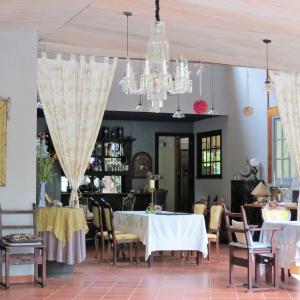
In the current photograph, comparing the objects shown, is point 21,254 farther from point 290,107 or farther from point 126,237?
point 290,107

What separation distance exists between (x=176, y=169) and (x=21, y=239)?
8666mm

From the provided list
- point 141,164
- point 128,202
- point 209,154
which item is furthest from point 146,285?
point 141,164

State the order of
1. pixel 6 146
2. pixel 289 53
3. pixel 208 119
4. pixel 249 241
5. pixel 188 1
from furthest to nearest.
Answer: pixel 208 119
pixel 289 53
pixel 6 146
pixel 249 241
pixel 188 1

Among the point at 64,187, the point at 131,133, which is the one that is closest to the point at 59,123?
the point at 64,187

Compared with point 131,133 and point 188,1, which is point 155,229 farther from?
A: point 131,133

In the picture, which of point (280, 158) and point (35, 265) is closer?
point (35, 265)

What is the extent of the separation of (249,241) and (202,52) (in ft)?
9.99

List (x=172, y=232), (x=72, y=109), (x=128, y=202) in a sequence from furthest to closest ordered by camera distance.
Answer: (x=128, y=202) < (x=172, y=232) < (x=72, y=109)

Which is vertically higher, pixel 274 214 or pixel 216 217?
pixel 274 214

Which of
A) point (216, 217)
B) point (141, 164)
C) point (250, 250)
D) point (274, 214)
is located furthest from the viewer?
point (141, 164)

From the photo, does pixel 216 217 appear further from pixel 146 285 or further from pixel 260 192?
pixel 146 285

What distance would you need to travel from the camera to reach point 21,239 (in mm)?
6934

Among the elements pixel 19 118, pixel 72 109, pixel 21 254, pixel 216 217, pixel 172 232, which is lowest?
pixel 21 254

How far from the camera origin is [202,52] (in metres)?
8.76
